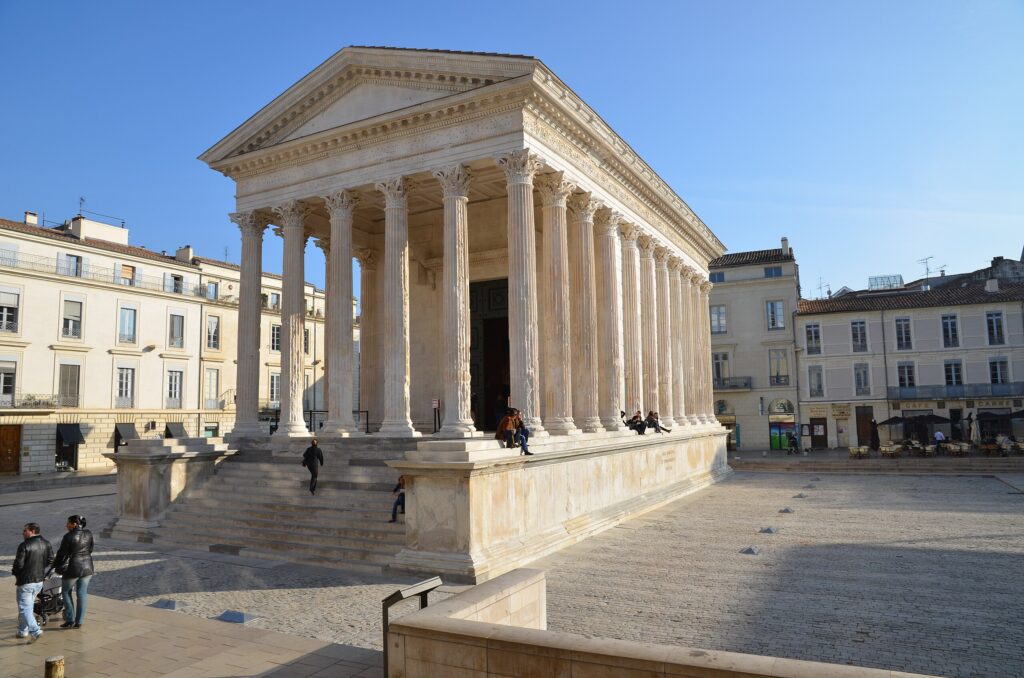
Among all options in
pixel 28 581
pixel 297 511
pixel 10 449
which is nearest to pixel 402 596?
pixel 28 581

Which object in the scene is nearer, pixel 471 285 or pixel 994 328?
pixel 471 285

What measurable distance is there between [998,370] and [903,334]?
5.23 meters

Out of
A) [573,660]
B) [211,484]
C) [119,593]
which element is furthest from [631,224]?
[573,660]

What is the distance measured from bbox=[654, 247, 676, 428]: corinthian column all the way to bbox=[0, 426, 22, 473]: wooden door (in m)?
29.7

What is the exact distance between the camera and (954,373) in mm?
41562

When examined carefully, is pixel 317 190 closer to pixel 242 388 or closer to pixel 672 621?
pixel 242 388

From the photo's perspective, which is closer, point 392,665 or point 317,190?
point 392,665

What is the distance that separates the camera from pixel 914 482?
84.5 ft

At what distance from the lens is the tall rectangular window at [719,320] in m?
46.5

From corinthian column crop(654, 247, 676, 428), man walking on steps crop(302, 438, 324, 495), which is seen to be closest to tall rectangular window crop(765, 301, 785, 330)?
corinthian column crop(654, 247, 676, 428)

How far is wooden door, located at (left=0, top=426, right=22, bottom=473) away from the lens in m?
32.6

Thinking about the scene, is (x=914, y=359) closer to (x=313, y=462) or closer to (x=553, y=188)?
(x=553, y=188)

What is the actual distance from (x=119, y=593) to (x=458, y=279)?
345 inches

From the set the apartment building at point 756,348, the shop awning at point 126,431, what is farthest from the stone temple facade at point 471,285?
the apartment building at point 756,348
